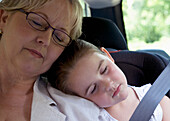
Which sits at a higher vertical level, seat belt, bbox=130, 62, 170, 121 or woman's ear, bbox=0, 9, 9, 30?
woman's ear, bbox=0, 9, 9, 30

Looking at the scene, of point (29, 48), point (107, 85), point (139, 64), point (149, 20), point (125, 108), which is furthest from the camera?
point (149, 20)

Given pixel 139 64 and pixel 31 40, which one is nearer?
pixel 31 40

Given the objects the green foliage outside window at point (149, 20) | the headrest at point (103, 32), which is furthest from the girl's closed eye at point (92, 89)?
the green foliage outside window at point (149, 20)

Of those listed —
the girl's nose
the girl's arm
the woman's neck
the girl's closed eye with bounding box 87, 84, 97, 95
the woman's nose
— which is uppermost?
the woman's nose

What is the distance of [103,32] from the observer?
1.94 meters

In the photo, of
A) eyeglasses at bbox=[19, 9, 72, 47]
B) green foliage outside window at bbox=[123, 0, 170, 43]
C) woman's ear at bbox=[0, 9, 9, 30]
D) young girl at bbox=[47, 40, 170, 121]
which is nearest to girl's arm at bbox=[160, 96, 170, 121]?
young girl at bbox=[47, 40, 170, 121]

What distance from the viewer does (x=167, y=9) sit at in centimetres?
357

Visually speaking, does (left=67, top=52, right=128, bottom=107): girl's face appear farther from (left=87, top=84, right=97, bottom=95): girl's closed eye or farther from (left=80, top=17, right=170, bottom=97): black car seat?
(left=80, top=17, right=170, bottom=97): black car seat

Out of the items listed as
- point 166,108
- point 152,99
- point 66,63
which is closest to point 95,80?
point 66,63

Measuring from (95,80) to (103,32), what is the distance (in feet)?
2.51

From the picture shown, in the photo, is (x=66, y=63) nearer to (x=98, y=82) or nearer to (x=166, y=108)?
(x=98, y=82)

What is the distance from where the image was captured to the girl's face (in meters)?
1.26

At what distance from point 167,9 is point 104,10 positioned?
1.47 meters

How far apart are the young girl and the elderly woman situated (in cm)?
10
